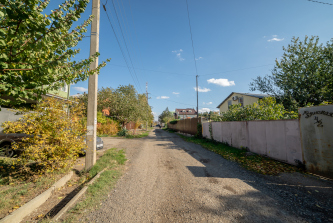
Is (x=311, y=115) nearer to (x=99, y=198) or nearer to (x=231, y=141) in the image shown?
(x=231, y=141)

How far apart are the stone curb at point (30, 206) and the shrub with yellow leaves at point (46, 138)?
598 millimetres

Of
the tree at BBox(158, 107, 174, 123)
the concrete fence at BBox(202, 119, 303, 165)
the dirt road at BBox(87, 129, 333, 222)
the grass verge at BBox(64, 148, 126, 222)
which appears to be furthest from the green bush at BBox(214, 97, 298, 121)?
the tree at BBox(158, 107, 174, 123)

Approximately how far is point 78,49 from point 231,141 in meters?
9.68

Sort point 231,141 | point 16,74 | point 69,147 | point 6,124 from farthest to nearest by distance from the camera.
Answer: point 231,141 < point 69,147 < point 6,124 < point 16,74

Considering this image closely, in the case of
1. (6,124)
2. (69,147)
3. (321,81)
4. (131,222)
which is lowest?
(131,222)

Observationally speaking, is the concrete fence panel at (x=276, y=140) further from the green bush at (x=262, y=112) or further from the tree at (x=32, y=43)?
the tree at (x=32, y=43)

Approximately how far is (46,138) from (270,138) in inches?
329

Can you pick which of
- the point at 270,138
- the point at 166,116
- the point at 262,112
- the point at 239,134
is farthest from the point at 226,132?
the point at 166,116

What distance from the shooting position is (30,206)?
2.79 metres

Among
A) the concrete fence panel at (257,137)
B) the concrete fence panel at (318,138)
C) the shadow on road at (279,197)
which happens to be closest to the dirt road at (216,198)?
the shadow on road at (279,197)

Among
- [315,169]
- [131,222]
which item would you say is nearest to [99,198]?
[131,222]

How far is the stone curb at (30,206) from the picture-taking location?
2361mm

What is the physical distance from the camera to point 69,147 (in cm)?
430

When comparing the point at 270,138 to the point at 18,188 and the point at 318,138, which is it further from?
the point at 18,188
